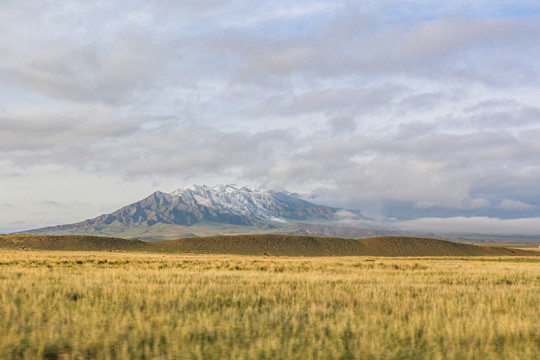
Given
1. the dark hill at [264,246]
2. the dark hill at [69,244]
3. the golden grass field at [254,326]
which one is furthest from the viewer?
the dark hill at [264,246]

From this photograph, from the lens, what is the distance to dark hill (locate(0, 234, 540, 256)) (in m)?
105

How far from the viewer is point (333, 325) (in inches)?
389

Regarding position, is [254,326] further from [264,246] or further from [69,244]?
[69,244]

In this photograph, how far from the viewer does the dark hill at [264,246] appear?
10544cm

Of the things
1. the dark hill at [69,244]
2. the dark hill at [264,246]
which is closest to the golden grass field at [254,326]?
the dark hill at [264,246]

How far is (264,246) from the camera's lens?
11044 centimetres

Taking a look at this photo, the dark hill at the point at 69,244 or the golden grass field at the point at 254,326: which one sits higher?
the golden grass field at the point at 254,326

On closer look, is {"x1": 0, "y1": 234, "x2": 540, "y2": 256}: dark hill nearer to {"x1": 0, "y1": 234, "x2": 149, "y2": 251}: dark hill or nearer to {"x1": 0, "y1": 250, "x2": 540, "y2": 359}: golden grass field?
{"x1": 0, "y1": 234, "x2": 149, "y2": 251}: dark hill

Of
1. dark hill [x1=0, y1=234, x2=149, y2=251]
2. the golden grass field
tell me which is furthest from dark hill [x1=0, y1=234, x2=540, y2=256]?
the golden grass field

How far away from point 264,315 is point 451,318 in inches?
180

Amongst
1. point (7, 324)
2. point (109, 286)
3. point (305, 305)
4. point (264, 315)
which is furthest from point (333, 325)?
point (109, 286)

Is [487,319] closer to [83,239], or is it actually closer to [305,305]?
[305,305]

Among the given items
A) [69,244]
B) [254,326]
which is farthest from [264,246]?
[254,326]

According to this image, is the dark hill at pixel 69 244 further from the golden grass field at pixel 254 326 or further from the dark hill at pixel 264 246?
the golden grass field at pixel 254 326
